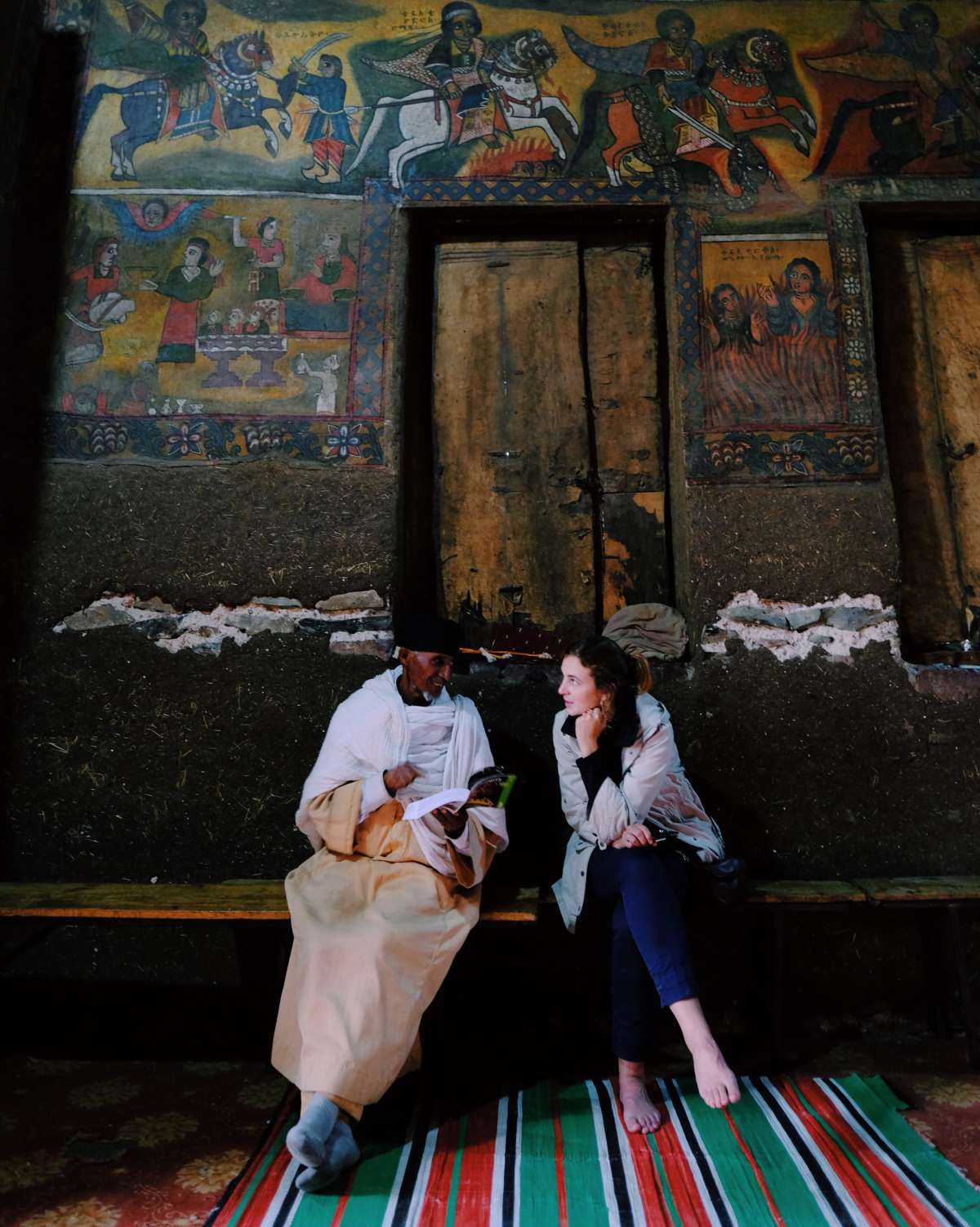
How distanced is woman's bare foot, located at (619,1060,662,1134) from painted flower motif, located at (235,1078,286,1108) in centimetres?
116

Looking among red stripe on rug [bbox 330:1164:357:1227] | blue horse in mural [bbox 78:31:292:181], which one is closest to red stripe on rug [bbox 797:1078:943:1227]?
red stripe on rug [bbox 330:1164:357:1227]

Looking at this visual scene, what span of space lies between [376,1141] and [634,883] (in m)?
1.09

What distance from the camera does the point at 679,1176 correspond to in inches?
95.3

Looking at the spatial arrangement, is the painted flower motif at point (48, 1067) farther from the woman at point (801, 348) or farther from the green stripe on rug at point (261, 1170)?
the woman at point (801, 348)

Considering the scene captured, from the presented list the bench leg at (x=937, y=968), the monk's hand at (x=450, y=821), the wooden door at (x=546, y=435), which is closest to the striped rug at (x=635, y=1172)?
the bench leg at (x=937, y=968)

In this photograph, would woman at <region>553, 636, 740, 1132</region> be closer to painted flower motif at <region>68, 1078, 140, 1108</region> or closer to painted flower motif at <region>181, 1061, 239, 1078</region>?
painted flower motif at <region>181, 1061, 239, 1078</region>

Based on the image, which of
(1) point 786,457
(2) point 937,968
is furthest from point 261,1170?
(1) point 786,457

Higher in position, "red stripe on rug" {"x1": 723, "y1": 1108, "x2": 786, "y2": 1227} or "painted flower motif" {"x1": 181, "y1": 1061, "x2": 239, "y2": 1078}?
"painted flower motif" {"x1": 181, "y1": 1061, "x2": 239, "y2": 1078}

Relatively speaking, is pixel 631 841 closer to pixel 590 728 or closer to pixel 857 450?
pixel 590 728

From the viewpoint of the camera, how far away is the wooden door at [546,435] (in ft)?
13.3

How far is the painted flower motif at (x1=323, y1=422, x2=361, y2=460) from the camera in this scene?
3.85m

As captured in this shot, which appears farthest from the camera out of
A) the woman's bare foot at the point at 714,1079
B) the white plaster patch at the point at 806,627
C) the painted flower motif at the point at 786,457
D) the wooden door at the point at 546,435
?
the wooden door at the point at 546,435

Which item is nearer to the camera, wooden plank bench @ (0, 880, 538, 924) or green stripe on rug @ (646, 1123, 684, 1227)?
green stripe on rug @ (646, 1123, 684, 1227)

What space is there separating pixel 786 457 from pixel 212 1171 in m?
Answer: 3.33
